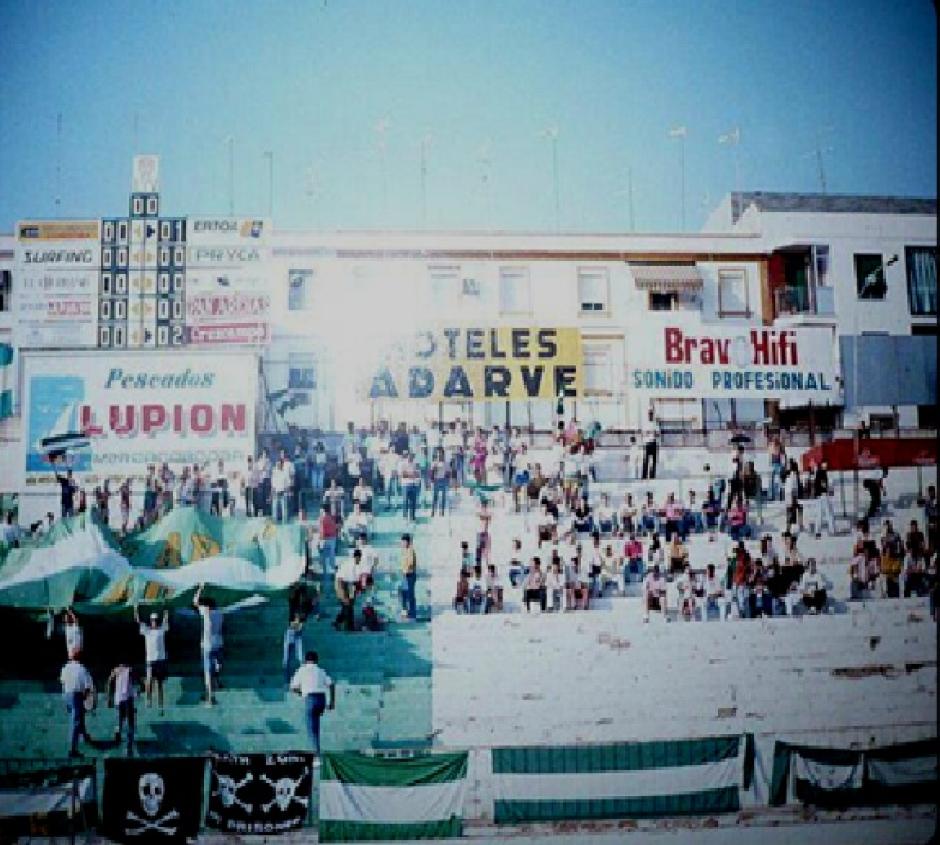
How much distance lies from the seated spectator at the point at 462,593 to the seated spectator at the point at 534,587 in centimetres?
57

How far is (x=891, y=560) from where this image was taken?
9.53 m

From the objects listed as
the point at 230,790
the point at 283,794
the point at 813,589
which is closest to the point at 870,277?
the point at 813,589

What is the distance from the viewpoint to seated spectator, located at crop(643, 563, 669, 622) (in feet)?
29.8

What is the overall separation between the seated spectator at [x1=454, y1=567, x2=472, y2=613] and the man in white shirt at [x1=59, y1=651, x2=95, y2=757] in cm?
345

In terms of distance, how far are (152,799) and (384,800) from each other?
6.46 ft

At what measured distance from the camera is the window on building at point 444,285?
9.77 m

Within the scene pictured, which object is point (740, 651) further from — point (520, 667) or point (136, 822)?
point (136, 822)

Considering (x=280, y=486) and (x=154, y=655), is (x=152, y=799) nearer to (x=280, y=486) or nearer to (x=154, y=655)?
(x=154, y=655)

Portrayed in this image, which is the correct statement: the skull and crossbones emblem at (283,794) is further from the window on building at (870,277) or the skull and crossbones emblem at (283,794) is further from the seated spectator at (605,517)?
the window on building at (870,277)

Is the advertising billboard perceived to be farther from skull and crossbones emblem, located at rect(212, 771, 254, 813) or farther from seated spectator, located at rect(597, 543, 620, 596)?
seated spectator, located at rect(597, 543, 620, 596)

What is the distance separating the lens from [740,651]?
897 centimetres

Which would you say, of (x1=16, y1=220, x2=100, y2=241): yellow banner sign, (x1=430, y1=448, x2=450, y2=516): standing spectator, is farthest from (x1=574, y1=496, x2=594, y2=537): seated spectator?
(x1=16, y1=220, x2=100, y2=241): yellow banner sign

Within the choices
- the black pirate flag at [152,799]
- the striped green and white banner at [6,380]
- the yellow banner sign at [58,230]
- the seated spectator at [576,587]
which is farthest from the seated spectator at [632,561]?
the striped green and white banner at [6,380]

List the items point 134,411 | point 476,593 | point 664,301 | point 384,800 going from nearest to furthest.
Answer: point 384,800
point 476,593
point 134,411
point 664,301
